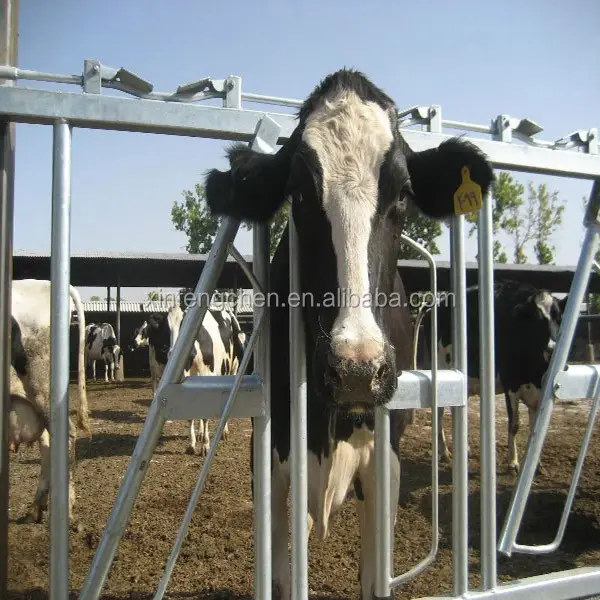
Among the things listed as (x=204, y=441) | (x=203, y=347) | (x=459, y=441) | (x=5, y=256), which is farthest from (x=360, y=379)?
(x=203, y=347)

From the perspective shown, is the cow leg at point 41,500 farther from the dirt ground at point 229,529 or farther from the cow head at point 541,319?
the cow head at point 541,319

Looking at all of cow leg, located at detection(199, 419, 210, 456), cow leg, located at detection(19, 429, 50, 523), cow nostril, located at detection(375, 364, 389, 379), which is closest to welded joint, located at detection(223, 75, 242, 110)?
cow nostril, located at detection(375, 364, 389, 379)

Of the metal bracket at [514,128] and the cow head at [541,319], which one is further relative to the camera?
the cow head at [541,319]

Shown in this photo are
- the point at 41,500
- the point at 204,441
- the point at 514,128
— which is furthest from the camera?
the point at 204,441

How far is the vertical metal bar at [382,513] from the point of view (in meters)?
2.10

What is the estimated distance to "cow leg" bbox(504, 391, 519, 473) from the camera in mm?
6505

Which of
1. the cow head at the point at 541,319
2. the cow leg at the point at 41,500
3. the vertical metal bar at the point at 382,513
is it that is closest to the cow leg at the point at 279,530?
the vertical metal bar at the point at 382,513

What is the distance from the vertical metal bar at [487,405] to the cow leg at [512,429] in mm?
4466

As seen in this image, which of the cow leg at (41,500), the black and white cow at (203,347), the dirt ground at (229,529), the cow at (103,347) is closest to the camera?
the dirt ground at (229,529)

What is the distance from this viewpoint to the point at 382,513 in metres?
2.11

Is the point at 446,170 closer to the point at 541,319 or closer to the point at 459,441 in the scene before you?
the point at 459,441

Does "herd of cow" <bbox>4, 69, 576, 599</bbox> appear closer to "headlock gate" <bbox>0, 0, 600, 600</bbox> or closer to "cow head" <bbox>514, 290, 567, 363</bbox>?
"headlock gate" <bbox>0, 0, 600, 600</bbox>

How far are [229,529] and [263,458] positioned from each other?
9.55 ft

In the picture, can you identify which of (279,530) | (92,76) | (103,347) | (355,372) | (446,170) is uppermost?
(92,76)
